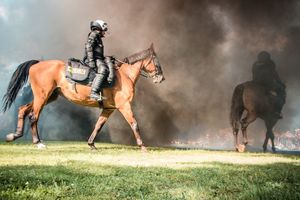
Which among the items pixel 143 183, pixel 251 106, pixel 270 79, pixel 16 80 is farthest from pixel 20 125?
pixel 270 79

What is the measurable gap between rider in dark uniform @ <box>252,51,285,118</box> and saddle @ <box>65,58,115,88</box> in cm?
686

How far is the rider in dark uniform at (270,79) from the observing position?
15.9 metres

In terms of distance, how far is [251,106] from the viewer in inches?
644

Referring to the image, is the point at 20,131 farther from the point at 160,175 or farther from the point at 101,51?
the point at 160,175

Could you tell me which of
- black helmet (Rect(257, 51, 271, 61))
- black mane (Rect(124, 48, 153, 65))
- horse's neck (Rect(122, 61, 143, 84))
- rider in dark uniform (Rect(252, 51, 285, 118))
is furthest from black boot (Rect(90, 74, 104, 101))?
black helmet (Rect(257, 51, 271, 61))

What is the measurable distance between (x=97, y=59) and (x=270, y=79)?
7.23 meters

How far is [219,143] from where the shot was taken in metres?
25.7

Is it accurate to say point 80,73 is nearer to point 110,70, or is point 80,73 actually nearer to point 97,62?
point 97,62

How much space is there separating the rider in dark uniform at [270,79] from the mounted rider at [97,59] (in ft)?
22.3

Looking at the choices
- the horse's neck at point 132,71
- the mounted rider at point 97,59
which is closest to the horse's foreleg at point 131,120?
the mounted rider at point 97,59

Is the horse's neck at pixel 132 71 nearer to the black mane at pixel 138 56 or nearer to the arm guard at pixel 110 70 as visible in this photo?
the black mane at pixel 138 56

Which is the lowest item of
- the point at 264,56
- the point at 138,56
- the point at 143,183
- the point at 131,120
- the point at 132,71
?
the point at 143,183

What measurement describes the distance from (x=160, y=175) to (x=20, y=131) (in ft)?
24.8

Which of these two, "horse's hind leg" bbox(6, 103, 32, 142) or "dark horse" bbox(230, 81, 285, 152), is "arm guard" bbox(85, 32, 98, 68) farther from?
"dark horse" bbox(230, 81, 285, 152)
